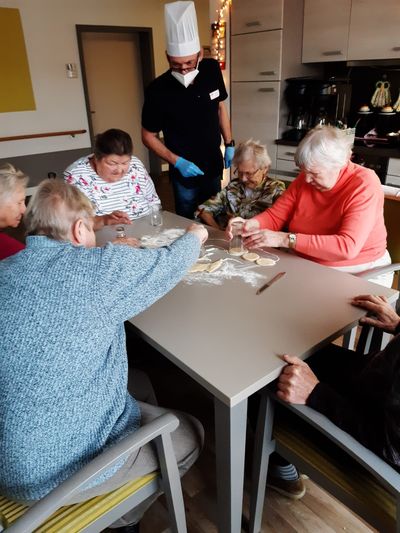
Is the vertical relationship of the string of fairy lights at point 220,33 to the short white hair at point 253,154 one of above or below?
above

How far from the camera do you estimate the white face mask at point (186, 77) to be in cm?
267

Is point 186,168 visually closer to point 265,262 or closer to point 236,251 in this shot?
point 236,251

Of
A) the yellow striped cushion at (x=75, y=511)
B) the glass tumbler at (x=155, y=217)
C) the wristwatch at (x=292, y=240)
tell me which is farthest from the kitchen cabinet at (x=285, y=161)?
the yellow striped cushion at (x=75, y=511)

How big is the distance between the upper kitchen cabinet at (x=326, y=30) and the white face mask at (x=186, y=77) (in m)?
1.47

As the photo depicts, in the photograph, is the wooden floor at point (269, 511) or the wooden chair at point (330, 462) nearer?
the wooden chair at point (330, 462)

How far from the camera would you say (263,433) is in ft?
3.77

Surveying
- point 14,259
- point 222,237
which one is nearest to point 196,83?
point 222,237

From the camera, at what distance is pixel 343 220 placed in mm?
1603

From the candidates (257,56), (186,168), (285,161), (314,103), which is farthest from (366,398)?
(257,56)

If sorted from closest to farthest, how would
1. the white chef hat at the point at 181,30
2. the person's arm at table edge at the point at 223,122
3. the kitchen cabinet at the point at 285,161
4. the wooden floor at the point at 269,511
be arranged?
the wooden floor at the point at 269,511
the white chef hat at the point at 181,30
the person's arm at table edge at the point at 223,122
the kitchen cabinet at the point at 285,161

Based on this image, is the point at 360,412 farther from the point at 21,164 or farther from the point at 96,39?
the point at 96,39

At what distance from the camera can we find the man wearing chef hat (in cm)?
265

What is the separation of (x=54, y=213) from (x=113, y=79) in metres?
5.56

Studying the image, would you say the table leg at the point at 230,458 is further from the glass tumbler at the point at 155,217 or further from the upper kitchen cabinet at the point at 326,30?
the upper kitchen cabinet at the point at 326,30
